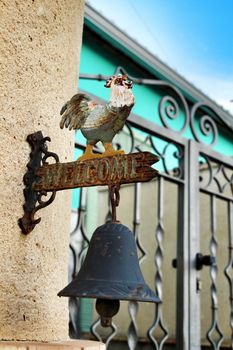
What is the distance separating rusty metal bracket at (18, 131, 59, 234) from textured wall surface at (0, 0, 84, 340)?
12mm

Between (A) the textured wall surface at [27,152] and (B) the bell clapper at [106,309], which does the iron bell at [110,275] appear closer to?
(B) the bell clapper at [106,309]

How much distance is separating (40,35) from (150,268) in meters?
2.85

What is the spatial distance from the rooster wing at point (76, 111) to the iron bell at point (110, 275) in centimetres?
22

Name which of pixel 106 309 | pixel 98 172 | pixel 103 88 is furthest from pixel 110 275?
pixel 103 88

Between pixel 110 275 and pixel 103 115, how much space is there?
11.8 inches

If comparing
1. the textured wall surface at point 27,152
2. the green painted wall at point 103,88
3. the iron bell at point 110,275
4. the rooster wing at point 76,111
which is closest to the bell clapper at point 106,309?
the iron bell at point 110,275

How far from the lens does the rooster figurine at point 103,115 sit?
0.96 metres

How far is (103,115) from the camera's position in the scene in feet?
3.22

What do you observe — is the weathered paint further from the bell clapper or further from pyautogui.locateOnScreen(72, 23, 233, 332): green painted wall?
pyautogui.locateOnScreen(72, 23, 233, 332): green painted wall

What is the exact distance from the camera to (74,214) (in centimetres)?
353

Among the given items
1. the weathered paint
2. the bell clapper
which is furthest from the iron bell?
the weathered paint

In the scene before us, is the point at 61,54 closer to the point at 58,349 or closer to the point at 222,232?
the point at 58,349

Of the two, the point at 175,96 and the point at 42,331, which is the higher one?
the point at 175,96

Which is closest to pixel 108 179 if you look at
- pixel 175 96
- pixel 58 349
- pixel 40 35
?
pixel 58 349
